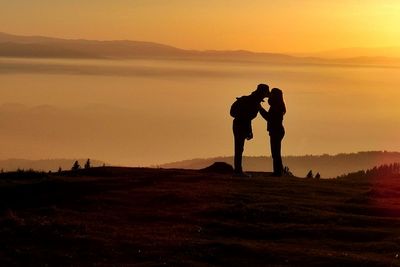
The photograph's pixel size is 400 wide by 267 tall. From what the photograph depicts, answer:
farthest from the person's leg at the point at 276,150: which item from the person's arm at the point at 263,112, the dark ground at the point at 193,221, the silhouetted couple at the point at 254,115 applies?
the dark ground at the point at 193,221

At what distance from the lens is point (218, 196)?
88.6 feet

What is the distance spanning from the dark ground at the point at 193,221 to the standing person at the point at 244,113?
232cm

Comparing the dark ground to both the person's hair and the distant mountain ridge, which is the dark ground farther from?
the distant mountain ridge

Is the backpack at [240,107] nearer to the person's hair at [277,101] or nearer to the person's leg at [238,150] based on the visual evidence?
the person's leg at [238,150]

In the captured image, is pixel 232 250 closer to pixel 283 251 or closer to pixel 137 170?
pixel 283 251

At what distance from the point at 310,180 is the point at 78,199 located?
997 centimetres

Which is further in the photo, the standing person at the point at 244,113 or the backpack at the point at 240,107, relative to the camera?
the backpack at the point at 240,107

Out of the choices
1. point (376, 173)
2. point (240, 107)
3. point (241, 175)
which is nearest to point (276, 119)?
point (240, 107)

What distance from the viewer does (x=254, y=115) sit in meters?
33.7

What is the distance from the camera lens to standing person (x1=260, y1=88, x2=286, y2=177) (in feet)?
111

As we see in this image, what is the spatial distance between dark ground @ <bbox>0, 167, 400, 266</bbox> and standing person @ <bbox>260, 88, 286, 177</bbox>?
291 centimetres

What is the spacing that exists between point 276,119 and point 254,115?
1037 millimetres

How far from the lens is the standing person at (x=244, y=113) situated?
3331 centimetres

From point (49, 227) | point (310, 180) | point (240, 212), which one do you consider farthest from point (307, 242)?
point (310, 180)
